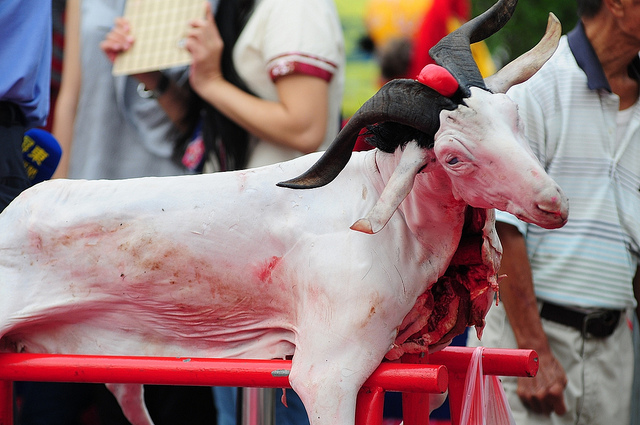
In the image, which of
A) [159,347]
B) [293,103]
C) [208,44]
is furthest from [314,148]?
[159,347]

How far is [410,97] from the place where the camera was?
141 centimetres

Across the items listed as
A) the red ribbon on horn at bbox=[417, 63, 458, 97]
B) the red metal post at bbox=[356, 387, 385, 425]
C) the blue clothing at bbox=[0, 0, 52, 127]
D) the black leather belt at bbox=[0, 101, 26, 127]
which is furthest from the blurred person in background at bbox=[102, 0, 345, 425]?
the red ribbon on horn at bbox=[417, 63, 458, 97]

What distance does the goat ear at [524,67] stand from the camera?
1.51 metres

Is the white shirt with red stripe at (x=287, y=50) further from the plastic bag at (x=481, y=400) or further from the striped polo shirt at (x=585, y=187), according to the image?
the plastic bag at (x=481, y=400)

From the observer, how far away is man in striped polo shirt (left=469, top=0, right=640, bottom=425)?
228 centimetres

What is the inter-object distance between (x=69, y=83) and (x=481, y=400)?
2003 millimetres

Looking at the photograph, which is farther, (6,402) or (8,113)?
(8,113)

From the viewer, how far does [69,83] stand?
2918 mm

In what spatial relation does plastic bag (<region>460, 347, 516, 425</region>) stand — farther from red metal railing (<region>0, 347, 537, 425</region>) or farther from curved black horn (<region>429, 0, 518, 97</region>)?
curved black horn (<region>429, 0, 518, 97</region>)

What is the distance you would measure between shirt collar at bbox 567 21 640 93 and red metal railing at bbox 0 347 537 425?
40.2 inches

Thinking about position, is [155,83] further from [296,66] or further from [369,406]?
[369,406]

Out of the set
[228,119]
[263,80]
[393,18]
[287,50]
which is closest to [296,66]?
[287,50]

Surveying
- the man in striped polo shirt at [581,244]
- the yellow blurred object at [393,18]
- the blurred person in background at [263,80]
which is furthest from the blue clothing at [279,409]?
the yellow blurred object at [393,18]

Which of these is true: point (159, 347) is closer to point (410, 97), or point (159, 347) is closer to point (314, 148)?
point (410, 97)
